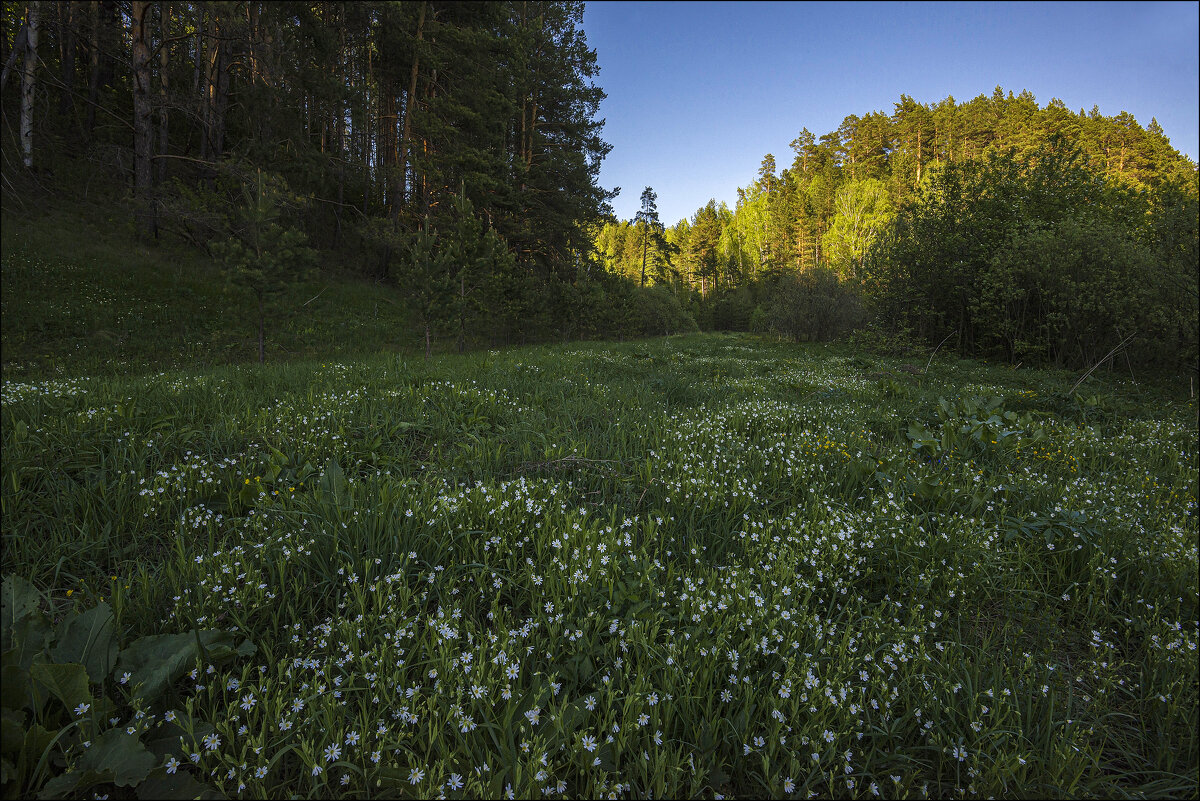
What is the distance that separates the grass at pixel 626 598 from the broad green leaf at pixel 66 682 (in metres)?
0.13

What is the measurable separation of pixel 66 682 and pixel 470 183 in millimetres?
22774

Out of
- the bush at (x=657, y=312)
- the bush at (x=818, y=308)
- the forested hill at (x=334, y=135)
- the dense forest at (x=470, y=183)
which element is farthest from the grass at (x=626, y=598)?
the bush at (x=657, y=312)

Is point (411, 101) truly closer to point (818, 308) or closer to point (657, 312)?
point (818, 308)

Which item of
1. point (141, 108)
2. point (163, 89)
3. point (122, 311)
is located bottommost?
point (122, 311)

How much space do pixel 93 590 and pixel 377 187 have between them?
31.9m

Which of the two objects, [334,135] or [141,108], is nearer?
[141,108]

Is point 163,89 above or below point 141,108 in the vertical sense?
above

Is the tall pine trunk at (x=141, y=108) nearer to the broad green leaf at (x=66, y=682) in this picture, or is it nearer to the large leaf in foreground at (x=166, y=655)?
the large leaf in foreground at (x=166, y=655)

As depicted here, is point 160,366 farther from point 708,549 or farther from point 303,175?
point 708,549

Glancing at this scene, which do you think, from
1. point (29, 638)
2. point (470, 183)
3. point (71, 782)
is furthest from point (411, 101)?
point (71, 782)

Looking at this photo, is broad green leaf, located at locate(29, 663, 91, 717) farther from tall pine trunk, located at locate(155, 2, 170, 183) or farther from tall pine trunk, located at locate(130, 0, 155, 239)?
tall pine trunk, located at locate(155, 2, 170, 183)

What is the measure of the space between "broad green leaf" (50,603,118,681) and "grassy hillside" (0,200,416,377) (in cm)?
1186

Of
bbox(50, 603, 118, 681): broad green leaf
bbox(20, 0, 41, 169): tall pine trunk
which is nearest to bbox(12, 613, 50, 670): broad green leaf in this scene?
bbox(50, 603, 118, 681): broad green leaf

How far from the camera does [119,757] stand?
1.34 meters
